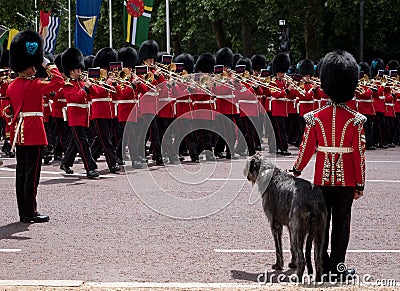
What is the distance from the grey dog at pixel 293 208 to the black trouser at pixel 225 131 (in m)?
7.25

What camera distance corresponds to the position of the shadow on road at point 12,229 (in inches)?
313

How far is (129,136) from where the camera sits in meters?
13.8

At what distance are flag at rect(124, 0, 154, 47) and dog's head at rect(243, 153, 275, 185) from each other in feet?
47.9

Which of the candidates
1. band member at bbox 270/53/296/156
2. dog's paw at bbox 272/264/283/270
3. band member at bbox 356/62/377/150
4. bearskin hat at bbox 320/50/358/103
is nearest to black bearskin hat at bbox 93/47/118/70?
band member at bbox 270/53/296/156

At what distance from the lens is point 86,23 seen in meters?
22.2

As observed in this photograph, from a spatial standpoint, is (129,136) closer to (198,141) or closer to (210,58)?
(198,141)

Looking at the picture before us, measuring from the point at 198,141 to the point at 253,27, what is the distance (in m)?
19.8

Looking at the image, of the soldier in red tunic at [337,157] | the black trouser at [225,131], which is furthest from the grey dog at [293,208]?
the black trouser at [225,131]

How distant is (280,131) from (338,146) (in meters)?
10.1

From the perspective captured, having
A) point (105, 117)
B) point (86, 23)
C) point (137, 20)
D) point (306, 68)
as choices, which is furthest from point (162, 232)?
point (86, 23)

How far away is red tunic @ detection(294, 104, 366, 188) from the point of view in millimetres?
6203

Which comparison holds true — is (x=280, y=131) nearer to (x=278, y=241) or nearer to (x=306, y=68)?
(x=306, y=68)

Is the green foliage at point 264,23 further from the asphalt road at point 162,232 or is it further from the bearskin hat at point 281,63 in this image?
the asphalt road at point 162,232

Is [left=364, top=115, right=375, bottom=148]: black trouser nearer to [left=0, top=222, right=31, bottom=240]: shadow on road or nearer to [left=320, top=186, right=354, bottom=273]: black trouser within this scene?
[left=0, top=222, right=31, bottom=240]: shadow on road
